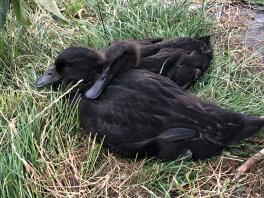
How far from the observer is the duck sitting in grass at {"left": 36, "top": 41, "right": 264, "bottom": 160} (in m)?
3.31

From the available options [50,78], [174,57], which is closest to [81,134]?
[50,78]

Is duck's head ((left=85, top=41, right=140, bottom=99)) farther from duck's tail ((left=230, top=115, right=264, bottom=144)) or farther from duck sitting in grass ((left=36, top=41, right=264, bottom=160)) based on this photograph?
duck's tail ((left=230, top=115, right=264, bottom=144))

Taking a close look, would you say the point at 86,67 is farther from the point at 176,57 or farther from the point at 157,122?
the point at 176,57

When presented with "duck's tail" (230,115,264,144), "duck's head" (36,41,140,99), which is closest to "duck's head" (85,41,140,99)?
"duck's head" (36,41,140,99)

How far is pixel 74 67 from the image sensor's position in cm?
360

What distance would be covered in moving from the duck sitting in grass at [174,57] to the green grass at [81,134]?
0.11 metres

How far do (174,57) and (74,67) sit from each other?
795mm

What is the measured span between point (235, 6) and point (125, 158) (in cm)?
266

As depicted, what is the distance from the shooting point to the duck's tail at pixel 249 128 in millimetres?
3477

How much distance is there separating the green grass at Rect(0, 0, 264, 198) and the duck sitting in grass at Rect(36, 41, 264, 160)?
0.08 metres

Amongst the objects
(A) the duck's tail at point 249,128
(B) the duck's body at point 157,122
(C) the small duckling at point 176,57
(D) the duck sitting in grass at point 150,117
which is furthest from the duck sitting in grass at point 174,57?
(A) the duck's tail at point 249,128

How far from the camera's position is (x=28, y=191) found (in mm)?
3037

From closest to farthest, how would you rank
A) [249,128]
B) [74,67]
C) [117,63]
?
[249,128] < [74,67] < [117,63]

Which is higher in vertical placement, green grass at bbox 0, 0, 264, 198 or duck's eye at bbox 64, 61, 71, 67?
duck's eye at bbox 64, 61, 71, 67
